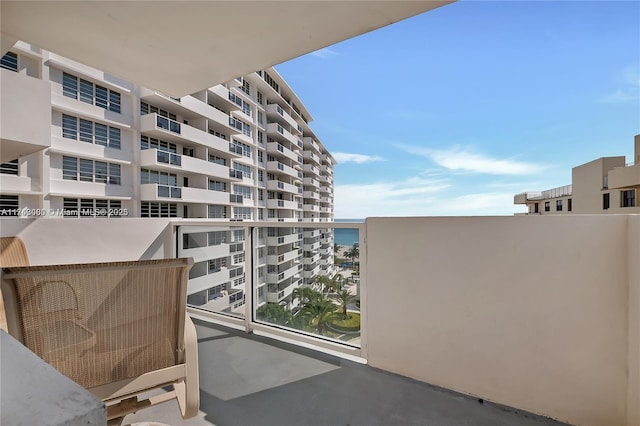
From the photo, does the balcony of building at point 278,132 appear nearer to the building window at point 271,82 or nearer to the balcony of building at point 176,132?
the building window at point 271,82

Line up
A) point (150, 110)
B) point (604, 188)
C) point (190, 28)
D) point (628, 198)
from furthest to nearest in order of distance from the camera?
point (604, 188) → point (628, 198) → point (150, 110) → point (190, 28)

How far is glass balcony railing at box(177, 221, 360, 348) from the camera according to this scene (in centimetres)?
244

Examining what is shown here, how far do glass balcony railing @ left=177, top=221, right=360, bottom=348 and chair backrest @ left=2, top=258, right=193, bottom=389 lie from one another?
876 mm

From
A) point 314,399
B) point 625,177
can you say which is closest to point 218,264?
point 314,399

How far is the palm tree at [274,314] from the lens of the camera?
2727 millimetres

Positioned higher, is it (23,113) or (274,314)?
(23,113)

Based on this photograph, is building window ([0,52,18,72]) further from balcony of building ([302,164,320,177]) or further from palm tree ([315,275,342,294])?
balcony of building ([302,164,320,177])

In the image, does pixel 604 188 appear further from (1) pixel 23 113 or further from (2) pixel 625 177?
(1) pixel 23 113

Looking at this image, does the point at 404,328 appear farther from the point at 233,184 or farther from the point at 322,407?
the point at 233,184

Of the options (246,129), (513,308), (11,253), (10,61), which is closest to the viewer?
(513,308)

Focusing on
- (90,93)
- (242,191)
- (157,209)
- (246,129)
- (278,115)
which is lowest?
(157,209)

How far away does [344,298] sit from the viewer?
96.0 inches

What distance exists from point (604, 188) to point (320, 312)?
2712cm

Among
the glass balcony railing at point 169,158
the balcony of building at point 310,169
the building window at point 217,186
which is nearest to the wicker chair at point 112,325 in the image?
the glass balcony railing at point 169,158
